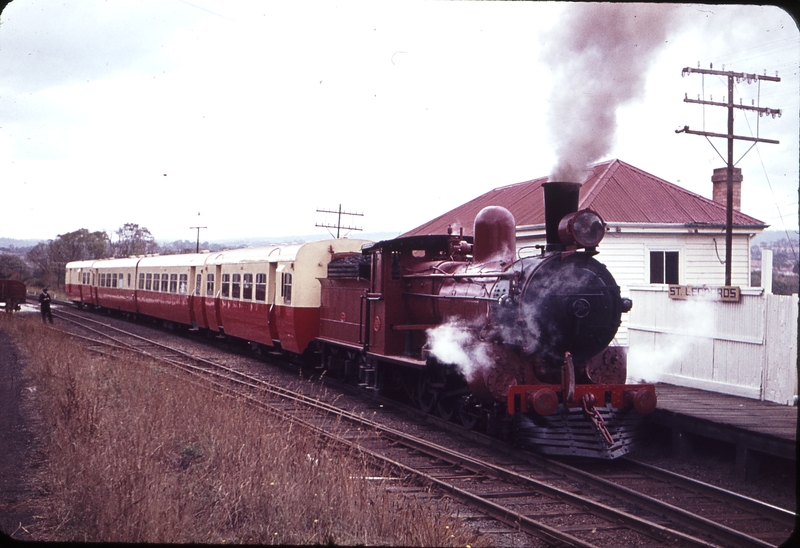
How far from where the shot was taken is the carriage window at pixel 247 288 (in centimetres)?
1831

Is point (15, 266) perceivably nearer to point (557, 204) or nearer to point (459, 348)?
point (459, 348)

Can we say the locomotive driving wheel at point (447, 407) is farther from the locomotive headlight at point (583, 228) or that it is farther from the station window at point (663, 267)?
the station window at point (663, 267)

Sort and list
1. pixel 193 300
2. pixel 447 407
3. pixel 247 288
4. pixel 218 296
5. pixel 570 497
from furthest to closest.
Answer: pixel 193 300 → pixel 218 296 → pixel 247 288 → pixel 447 407 → pixel 570 497

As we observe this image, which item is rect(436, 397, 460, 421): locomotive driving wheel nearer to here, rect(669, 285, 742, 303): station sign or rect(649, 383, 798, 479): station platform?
rect(649, 383, 798, 479): station platform

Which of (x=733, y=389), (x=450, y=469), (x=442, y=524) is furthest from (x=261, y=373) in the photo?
(x=442, y=524)

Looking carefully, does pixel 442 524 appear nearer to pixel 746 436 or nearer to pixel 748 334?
pixel 746 436

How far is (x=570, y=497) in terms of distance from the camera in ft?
22.3

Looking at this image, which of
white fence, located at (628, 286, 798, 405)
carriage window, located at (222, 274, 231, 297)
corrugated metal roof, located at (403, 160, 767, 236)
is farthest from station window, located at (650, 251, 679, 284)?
carriage window, located at (222, 274, 231, 297)

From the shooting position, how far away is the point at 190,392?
34.2 ft

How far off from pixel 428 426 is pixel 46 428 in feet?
18.2

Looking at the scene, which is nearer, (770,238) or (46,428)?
(46,428)

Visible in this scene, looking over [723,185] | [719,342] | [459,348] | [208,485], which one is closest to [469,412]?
[459,348]

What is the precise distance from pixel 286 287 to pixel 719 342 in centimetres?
936

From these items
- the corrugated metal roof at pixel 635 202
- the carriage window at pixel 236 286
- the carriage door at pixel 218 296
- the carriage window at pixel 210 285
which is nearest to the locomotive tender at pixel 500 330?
the carriage window at pixel 236 286
